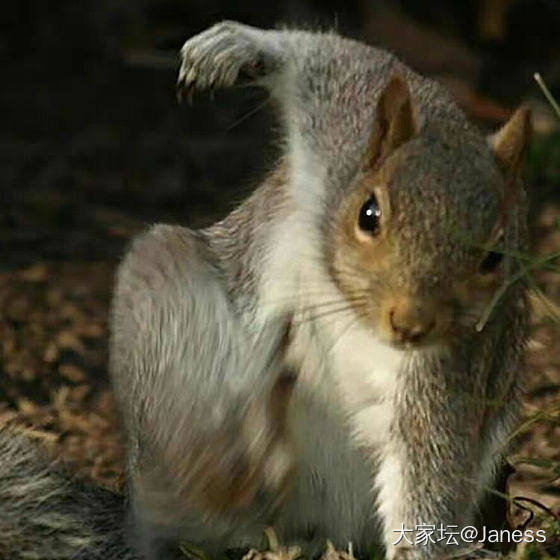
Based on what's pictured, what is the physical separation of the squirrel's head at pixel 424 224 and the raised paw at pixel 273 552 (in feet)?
1.91

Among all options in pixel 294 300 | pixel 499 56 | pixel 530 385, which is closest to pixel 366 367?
pixel 294 300

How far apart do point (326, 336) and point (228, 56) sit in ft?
2.39

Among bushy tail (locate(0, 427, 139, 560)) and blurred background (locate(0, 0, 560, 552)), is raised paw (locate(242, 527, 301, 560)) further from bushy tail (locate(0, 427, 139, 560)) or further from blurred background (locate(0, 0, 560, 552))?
blurred background (locate(0, 0, 560, 552))

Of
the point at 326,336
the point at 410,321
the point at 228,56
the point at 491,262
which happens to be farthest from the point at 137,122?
the point at 410,321

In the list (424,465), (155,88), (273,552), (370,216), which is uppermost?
(370,216)

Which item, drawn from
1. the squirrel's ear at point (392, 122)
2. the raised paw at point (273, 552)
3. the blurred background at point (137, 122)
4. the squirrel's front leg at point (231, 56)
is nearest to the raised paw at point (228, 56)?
the squirrel's front leg at point (231, 56)

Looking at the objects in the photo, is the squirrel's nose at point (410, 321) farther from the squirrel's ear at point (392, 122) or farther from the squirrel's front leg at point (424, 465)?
the squirrel's ear at point (392, 122)

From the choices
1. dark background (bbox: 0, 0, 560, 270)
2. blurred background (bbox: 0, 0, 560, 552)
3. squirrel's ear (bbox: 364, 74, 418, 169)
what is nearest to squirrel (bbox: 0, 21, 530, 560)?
squirrel's ear (bbox: 364, 74, 418, 169)

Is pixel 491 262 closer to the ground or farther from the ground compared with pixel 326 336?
farther from the ground

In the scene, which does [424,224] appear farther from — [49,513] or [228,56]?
[49,513]

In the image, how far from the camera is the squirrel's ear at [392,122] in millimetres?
3678

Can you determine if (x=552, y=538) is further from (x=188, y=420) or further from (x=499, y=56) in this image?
(x=499, y=56)

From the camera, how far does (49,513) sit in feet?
12.6

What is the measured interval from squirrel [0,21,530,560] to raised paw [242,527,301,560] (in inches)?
1.6
